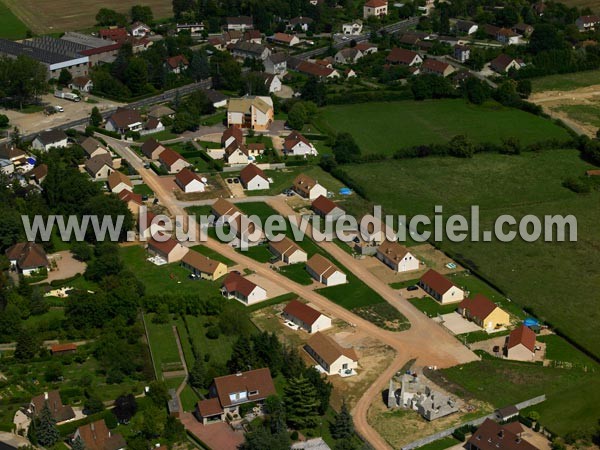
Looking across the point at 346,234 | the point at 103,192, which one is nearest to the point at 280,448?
the point at 346,234

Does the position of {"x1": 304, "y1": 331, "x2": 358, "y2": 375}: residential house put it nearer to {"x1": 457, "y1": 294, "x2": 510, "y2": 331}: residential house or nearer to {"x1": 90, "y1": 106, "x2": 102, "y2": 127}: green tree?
{"x1": 457, "y1": 294, "x2": 510, "y2": 331}: residential house

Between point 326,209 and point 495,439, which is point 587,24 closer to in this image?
point 326,209

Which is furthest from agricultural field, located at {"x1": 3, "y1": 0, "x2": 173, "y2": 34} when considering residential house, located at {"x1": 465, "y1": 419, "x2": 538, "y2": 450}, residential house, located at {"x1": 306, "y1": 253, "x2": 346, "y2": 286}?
residential house, located at {"x1": 465, "y1": 419, "x2": 538, "y2": 450}

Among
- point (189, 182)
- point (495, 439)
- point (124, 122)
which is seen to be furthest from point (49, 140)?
point (495, 439)

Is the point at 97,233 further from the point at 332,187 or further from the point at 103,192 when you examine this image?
the point at 332,187

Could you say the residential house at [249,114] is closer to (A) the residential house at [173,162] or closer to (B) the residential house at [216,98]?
(B) the residential house at [216,98]
